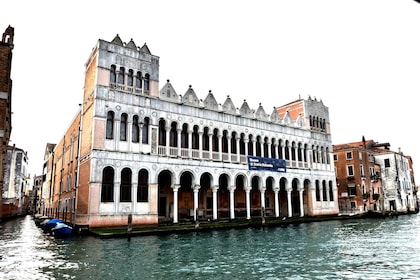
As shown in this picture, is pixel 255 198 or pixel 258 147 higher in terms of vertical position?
pixel 258 147

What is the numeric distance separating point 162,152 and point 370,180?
3389cm

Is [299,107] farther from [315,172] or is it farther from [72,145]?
[72,145]

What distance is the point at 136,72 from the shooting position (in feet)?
83.4

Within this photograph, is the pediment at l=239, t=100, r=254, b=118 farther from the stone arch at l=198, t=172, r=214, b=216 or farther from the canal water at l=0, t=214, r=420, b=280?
the canal water at l=0, t=214, r=420, b=280

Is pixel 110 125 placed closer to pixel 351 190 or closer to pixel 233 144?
pixel 233 144

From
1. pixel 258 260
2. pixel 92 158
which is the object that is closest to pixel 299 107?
pixel 92 158

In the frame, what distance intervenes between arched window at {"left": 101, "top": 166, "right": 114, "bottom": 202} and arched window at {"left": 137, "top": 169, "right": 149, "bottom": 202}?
6.40 ft

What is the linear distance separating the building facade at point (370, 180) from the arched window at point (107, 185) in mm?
32114

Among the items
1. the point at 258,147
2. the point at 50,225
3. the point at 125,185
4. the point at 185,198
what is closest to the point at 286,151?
the point at 258,147

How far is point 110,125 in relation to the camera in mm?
23500

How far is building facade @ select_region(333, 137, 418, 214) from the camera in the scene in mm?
44281

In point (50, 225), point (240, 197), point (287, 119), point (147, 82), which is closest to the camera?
point (50, 225)

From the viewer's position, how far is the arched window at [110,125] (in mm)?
23250

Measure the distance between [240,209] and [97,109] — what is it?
16643mm
